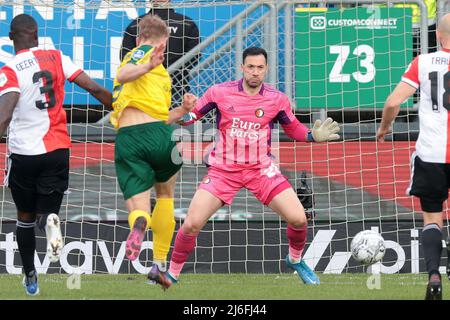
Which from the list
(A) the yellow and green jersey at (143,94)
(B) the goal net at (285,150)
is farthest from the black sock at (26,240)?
(B) the goal net at (285,150)

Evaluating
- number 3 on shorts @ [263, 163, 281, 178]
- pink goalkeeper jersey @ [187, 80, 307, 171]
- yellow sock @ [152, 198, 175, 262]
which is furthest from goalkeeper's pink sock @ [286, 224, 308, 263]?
yellow sock @ [152, 198, 175, 262]

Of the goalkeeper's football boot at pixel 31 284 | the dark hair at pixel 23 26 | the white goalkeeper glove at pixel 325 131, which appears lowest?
the goalkeeper's football boot at pixel 31 284

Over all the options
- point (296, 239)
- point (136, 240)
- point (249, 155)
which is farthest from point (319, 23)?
point (136, 240)

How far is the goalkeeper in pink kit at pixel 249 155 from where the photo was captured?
A: 31.5ft

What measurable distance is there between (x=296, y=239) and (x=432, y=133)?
216cm

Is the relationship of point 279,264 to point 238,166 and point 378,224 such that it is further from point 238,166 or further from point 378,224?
point 238,166

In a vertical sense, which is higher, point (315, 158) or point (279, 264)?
point (315, 158)

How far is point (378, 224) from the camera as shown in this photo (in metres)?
12.3

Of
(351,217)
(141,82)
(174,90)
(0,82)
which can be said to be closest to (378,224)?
(351,217)

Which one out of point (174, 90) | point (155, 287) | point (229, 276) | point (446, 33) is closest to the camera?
point (446, 33)

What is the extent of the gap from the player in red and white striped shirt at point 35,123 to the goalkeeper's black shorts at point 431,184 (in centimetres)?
250

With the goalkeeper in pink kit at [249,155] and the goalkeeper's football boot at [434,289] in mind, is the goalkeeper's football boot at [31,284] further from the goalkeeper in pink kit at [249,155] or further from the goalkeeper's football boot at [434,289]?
the goalkeeper's football boot at [434,289]

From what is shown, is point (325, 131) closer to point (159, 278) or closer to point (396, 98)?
point (396, 98)

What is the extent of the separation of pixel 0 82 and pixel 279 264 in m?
4.84
